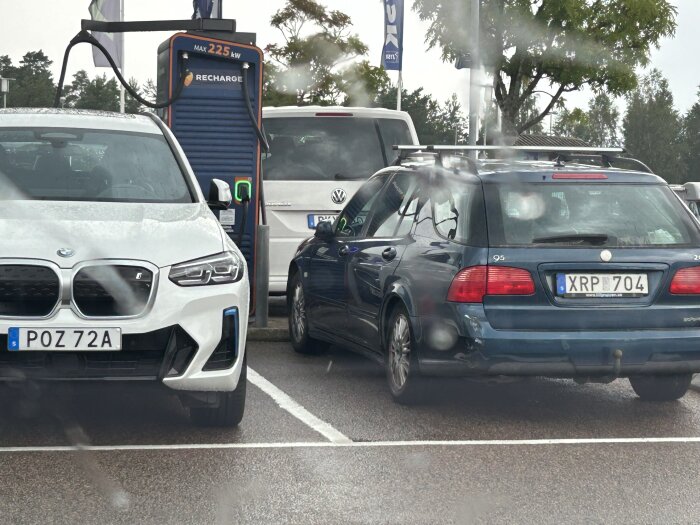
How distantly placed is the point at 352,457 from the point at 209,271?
1182mm

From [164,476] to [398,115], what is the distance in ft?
24.8

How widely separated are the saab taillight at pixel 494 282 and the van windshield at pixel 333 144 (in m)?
5.62

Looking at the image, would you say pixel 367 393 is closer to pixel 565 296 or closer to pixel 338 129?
pixel 565 296

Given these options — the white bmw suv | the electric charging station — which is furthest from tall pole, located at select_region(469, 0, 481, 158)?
the white bmw suv

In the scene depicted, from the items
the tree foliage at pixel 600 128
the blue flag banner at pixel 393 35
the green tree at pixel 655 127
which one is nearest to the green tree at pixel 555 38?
the blue flag banner at pixel 393 35

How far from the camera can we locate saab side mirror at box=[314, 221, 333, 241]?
984 cm

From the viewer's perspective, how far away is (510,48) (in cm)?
4653

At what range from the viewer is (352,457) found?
259 inches

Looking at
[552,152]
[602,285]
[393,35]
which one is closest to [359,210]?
[552,152]

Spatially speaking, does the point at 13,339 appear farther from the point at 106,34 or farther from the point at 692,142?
the point at 692,142

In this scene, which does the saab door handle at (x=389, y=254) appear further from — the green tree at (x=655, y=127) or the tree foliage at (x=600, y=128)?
the tree foliage at (x=600, y=128)

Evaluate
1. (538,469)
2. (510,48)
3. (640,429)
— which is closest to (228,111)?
(640,429)

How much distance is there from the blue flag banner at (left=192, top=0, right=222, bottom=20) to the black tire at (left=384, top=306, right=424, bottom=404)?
11883 mm

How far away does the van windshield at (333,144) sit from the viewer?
13.0 m
